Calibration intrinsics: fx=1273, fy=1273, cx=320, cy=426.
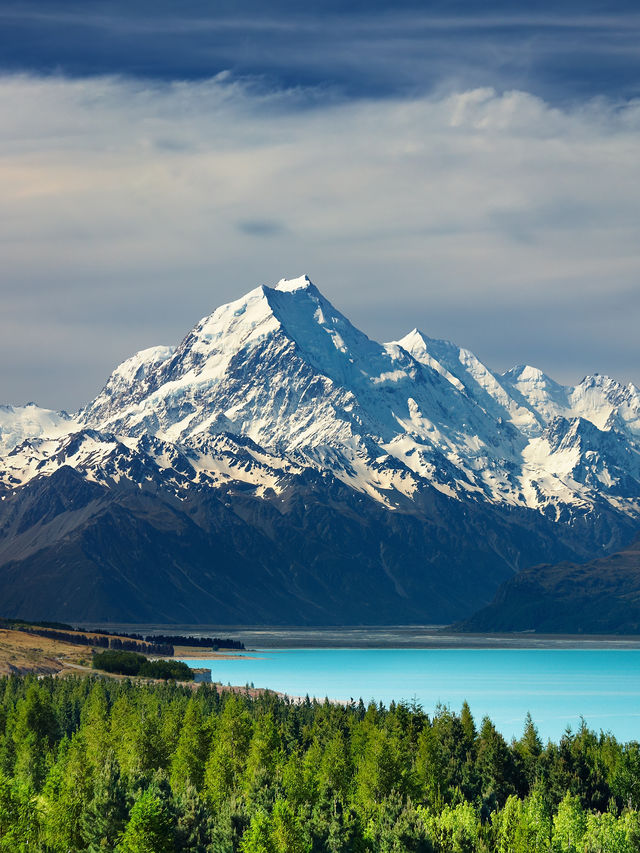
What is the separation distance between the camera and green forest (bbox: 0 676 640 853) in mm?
110750

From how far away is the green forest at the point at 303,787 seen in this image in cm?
11075

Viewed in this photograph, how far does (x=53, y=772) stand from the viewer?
138750 millimetres

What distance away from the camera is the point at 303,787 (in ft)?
460

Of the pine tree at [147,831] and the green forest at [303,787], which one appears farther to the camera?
the green forest at [303,787]

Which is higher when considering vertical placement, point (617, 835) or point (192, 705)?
point (192, 705)

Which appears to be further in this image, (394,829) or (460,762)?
(460,762)

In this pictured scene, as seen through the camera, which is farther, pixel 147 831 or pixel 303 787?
pixel 303 787

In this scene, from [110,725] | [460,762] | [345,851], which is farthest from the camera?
[110,725]

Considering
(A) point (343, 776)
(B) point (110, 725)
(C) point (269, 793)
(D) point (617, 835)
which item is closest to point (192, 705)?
(B) point (110, 725)

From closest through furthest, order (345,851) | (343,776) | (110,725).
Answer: (345,851) < (343,776) < (110,725)

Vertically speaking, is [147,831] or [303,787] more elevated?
[303,787]

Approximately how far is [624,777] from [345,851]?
58.1 meters

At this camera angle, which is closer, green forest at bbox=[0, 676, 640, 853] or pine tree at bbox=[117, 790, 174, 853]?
pine tree at bbox=[117, 790, 174, 853]

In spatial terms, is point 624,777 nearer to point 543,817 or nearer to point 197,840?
point 543,817
